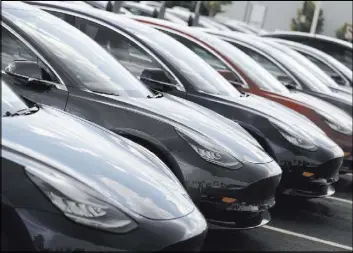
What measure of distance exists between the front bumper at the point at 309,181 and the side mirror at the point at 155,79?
1.43 m

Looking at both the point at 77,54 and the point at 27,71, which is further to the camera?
the point at 77,54

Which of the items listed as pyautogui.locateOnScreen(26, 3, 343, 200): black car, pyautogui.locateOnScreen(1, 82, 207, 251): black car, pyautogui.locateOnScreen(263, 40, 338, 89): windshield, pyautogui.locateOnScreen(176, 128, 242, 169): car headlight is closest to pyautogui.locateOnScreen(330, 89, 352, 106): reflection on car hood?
pyautogui.locateOnScreen(263, 40, 338, 89): windshield

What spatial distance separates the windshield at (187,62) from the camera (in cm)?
736

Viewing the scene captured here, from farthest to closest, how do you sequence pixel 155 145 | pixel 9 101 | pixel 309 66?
pixel 309 66
pixel 155 145
pixel 9 101

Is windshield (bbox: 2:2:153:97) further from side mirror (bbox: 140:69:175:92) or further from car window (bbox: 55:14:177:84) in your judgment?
car window (bbox: 55:14:177:84)

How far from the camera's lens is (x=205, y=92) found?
24.3 feet

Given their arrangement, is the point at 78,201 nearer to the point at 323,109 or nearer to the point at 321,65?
the point at 323,109

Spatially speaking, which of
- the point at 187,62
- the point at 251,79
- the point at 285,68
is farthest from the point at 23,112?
the point at 285,68

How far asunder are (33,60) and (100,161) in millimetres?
2069

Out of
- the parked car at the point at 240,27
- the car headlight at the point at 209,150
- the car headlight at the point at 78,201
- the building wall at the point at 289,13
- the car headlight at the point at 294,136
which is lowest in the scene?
the building wall at the point at 289,13

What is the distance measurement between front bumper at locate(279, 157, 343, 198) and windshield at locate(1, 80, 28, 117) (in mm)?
3784

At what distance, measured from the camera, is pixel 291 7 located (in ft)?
189

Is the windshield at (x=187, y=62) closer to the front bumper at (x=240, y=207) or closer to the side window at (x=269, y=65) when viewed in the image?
the front bumper at (x=240, y=207)

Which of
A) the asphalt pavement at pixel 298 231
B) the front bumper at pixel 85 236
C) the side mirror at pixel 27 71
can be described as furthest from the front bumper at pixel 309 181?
the front bumper at pixel 85 236
